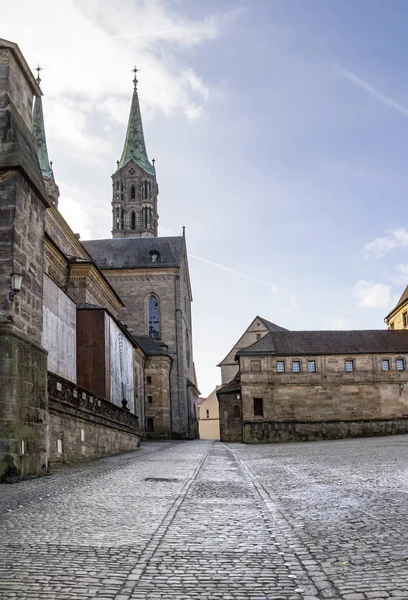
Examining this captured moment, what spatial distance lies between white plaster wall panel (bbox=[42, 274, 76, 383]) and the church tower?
67118mm

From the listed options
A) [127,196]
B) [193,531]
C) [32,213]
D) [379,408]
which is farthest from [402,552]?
[127,196]

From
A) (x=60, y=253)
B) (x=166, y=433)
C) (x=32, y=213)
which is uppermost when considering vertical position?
(x=60, y=253)

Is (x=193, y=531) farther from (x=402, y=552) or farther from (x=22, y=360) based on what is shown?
(x=22, y=360)

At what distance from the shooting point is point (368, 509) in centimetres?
769

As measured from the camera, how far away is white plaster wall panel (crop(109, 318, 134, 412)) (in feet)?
97.5

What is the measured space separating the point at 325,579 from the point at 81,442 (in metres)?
14.6

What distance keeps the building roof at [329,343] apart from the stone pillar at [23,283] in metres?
39.5

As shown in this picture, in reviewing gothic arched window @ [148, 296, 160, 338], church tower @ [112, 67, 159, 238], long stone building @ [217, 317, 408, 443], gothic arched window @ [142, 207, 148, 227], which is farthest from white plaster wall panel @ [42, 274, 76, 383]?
gothic arched window @ [142, 207, 148, 227]

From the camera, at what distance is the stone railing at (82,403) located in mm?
15719

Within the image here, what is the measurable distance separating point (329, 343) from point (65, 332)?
34.1m

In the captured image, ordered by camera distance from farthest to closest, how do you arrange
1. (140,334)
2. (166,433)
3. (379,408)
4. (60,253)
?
(140,334)
(166,433)
(379,408)
(60,253)

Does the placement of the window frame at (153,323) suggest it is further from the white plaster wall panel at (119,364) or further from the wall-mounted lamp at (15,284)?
the wall-mounted lamp at (15,284)

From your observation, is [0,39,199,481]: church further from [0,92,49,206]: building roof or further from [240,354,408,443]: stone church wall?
[240,354,408,443]: stone church wall

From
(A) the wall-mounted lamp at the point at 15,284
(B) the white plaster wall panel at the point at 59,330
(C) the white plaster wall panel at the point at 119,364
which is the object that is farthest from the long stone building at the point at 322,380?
(A) the wall-mounted lamp at the point at 15,284
